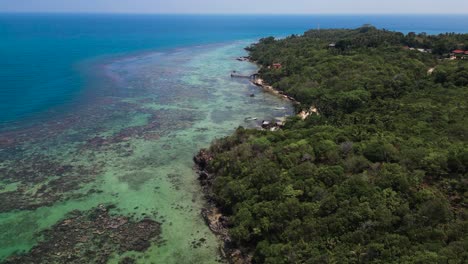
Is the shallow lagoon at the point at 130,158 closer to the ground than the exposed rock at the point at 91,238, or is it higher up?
higher up

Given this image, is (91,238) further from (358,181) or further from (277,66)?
(277,66)

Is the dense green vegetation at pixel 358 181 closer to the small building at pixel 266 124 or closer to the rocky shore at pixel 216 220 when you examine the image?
the rocky shore at pixel 216 220

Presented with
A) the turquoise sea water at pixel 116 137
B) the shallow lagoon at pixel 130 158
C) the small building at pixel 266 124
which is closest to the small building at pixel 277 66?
the turquoise sea water at pixel 116 137

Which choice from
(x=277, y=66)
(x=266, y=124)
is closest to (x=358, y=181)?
(x=266, y=124)

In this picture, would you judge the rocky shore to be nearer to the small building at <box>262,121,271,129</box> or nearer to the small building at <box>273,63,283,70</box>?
the small building at <box>262,121,271,129</box>

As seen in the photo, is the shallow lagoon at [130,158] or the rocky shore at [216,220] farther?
the shallow lagoon at [130,158]


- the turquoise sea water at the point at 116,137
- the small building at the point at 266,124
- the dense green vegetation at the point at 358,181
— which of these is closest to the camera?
the dense green vegetation at the point at 358,181

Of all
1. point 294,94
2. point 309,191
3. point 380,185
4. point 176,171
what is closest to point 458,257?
point 380,185

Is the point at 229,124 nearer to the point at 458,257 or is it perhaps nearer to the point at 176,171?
the point at 176,171
